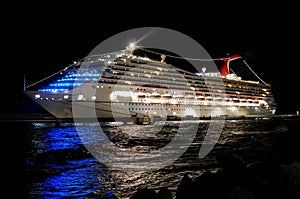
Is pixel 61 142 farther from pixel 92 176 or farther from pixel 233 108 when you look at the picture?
pixel 233 108

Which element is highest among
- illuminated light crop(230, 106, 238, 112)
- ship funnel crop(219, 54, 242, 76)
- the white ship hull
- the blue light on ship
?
ship funnel crop(219, 54, 242, 76)

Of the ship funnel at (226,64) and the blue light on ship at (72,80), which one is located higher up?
the ship funnel at (226,64)

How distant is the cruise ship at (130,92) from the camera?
3494cm

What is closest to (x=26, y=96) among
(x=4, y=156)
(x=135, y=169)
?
(x=4, y=156)

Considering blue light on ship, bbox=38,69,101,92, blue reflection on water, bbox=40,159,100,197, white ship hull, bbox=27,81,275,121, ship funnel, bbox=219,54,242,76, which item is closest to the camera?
blue reflection on water, bbox=40,159,100,197

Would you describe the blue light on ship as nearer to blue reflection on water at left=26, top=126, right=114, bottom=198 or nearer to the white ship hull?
the white ship hull

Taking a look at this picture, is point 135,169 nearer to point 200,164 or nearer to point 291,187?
point 200,164

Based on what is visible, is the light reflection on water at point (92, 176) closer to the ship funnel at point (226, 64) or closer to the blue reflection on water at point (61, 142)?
the blue reflection on water at point (61, 142)

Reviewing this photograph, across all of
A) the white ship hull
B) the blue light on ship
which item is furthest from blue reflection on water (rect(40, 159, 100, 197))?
the blue light on ship

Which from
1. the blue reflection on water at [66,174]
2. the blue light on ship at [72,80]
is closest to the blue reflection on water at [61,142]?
the blue reflection on water at [66,174]

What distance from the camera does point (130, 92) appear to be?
39312 mm

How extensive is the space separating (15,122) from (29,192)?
2741 cm

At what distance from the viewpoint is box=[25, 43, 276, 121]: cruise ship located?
115 feet

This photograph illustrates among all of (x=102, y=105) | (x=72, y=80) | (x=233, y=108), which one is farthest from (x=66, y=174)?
(x=233, y=108)
